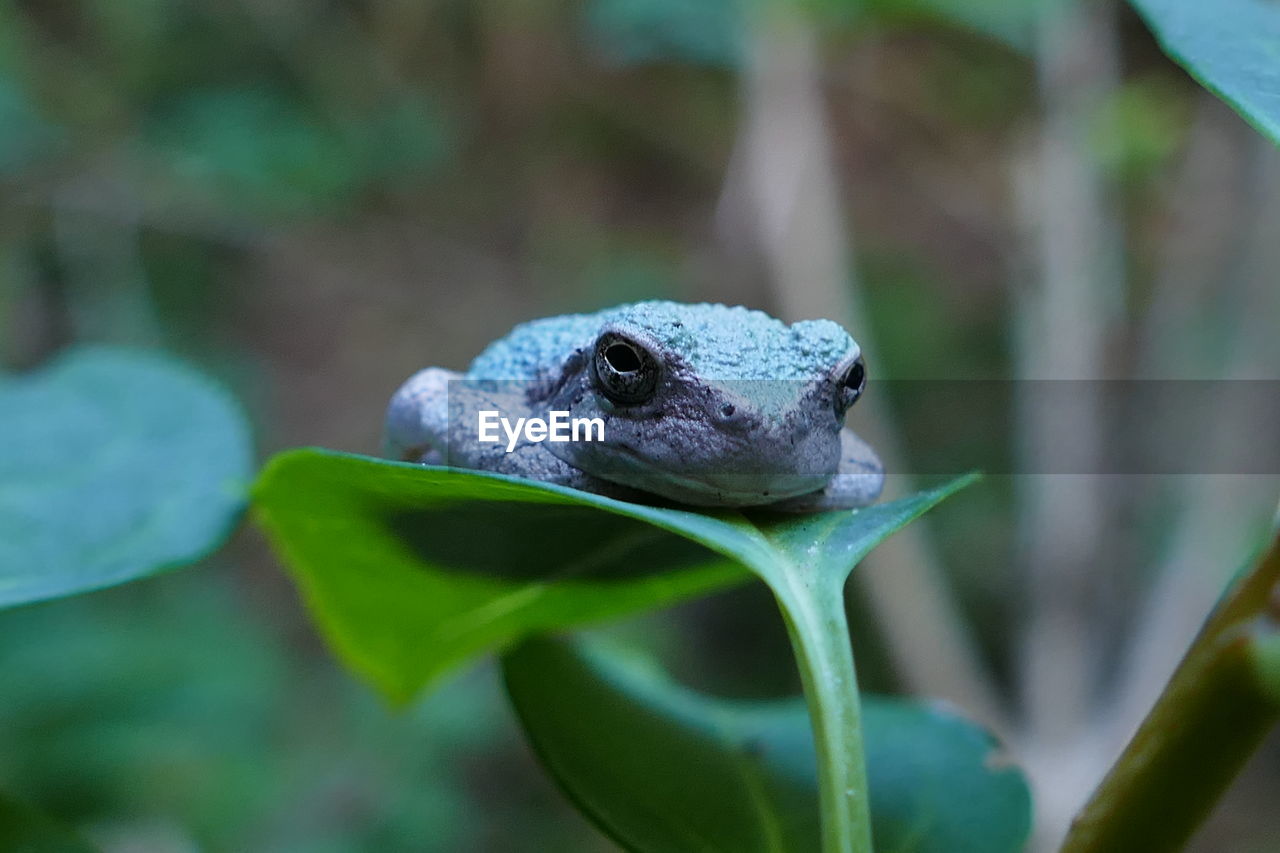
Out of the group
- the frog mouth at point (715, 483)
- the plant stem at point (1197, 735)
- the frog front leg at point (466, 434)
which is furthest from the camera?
the frog front leg at point (466, 434)

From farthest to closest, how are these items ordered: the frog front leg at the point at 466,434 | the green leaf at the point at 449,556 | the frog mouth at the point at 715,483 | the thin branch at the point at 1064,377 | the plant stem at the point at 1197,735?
the thin branch at the point at 1064,377 < the frog front leg at the point at 466,434 < the frog mouth at the point at 715,483 < the green leaf at the point at 449,556 < the plant stem at the point at 1197,735

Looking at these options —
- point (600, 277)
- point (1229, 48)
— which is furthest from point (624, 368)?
point (600, 277)

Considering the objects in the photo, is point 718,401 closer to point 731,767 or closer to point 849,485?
point 849,485

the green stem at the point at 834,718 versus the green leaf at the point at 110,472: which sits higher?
the green stem at the point at 834,718

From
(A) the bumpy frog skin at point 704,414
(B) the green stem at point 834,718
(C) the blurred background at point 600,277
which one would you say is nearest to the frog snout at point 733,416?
(A) the bumpy frog skin at point 704,414

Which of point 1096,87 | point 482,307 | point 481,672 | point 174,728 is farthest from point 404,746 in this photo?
point 1096,87

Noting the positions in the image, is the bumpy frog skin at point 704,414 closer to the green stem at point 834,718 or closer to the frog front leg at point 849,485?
the frog front leg at point 849,485

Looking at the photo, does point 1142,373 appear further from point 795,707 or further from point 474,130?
point 474,130

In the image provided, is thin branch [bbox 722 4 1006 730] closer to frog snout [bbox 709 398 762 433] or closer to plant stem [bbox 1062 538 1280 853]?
frog snout [bbox 709 398 762 433]
